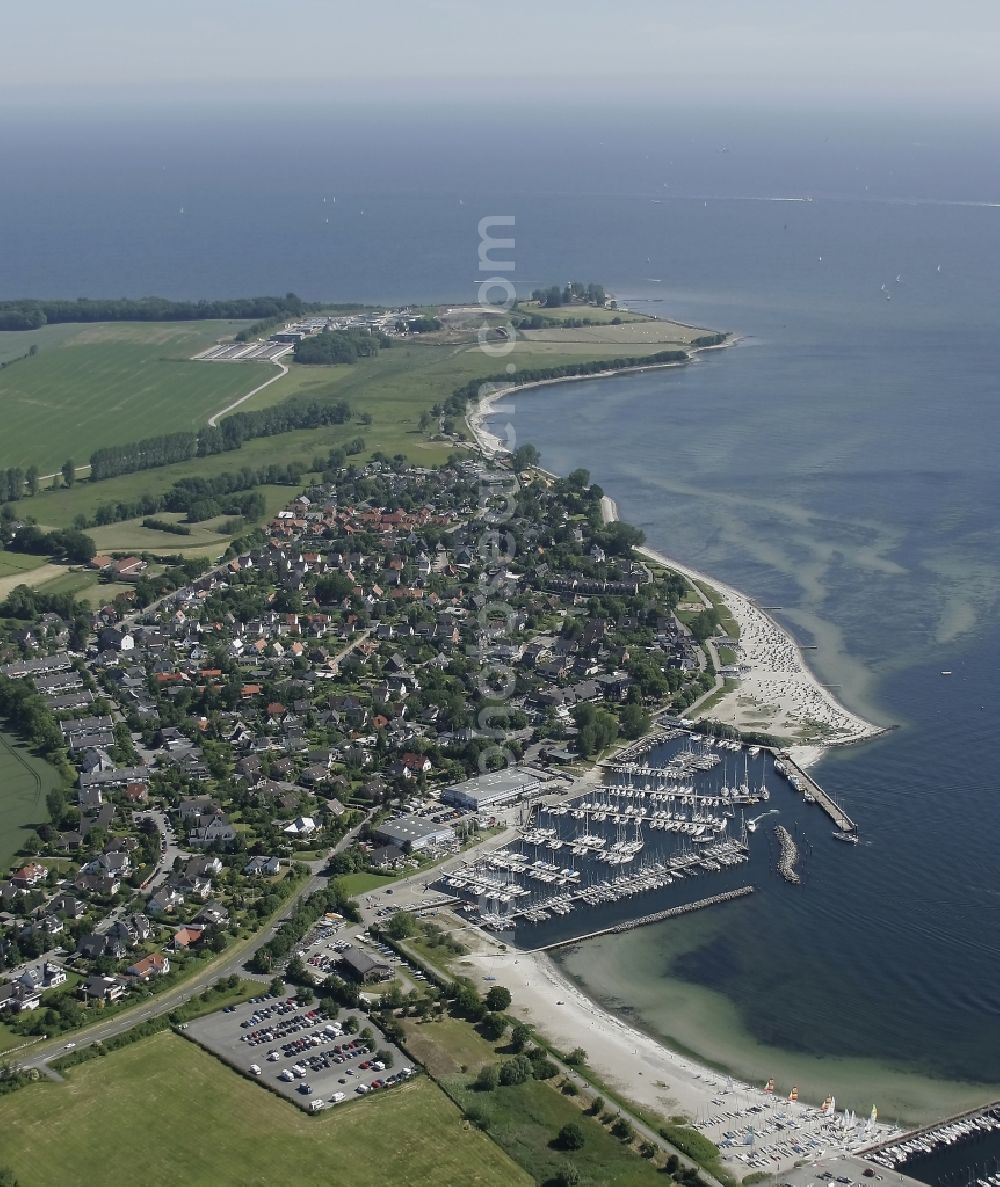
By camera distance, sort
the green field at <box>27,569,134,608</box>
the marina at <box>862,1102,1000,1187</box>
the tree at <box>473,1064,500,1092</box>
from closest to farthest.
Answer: the marina at <box>862,1102,1000,1187</box> → the tree at <box>473,1064,500,1092</box> → the green field at <box>27,569,134,608</box>

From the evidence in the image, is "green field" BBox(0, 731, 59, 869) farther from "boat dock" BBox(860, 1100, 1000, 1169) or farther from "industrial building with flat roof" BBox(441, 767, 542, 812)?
"boat dock" BBox(860, 1100, 1000, 1169)

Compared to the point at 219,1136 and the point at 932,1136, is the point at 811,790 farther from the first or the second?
the point at 219,1136

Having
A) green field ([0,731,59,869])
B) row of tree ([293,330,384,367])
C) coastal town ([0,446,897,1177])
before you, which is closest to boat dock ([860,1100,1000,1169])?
coastal town ([0,446,897,1177])

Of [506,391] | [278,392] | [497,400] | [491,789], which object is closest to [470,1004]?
[491,789]

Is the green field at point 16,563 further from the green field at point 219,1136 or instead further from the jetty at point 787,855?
the green field at point 219,1136

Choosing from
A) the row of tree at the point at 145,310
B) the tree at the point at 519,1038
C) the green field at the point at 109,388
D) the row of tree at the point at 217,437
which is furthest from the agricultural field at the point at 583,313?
the tree at the point at 519,1038

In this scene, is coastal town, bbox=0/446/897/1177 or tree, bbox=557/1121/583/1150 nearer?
tree, bbox=557/1121/583/1150

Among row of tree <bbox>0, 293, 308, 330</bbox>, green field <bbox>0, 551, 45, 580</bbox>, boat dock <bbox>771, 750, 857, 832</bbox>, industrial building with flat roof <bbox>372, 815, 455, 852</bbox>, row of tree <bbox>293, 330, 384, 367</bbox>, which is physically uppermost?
row of tree <bbox>0, 293, 308, 330</bbox>
